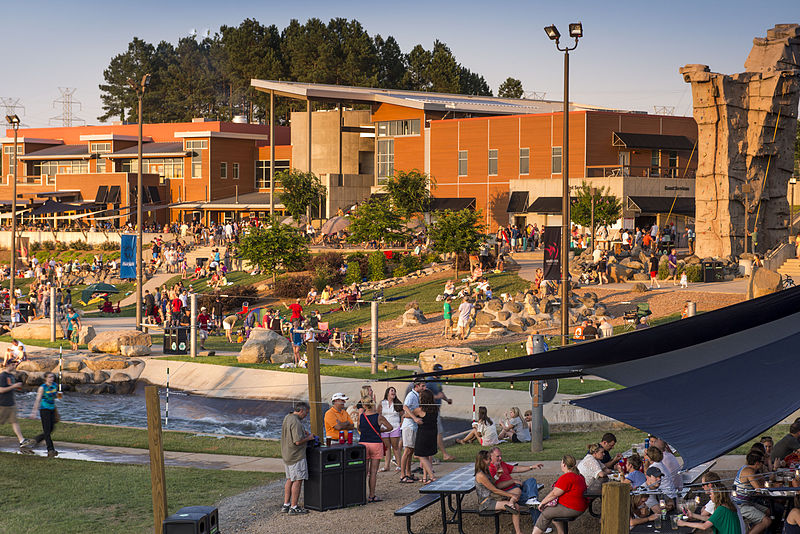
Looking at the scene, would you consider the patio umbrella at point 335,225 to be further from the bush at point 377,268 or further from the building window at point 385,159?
the building window at point 385,159

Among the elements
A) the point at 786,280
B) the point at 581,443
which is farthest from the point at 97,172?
the point at 581,443

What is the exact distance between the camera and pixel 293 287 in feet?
136

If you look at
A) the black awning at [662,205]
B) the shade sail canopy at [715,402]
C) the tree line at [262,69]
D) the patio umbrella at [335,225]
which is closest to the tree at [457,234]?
the black awning at [662,205]

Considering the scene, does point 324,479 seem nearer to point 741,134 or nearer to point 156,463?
point 156,463

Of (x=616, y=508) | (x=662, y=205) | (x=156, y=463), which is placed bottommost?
(x=156, y=463)

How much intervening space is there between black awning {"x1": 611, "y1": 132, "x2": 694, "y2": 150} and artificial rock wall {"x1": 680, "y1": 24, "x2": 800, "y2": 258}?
14.2 metres

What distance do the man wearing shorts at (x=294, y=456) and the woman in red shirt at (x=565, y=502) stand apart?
10.7 feet

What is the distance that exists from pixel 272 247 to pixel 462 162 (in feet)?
67.3

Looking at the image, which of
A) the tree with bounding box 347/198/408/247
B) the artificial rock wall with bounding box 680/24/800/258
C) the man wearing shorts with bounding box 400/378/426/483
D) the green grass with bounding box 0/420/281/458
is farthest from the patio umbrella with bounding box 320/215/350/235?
the man wearing shorts with bounding box 400/378/426/483

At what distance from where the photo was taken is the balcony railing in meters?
51.7

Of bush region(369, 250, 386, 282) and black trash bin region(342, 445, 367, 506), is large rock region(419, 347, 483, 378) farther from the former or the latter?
bush region(369, 250, 386, 282)

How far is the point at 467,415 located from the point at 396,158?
4735 cm

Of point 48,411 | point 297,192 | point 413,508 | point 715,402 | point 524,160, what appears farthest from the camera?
point 297,192

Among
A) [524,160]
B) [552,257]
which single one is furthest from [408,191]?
[552,257]
